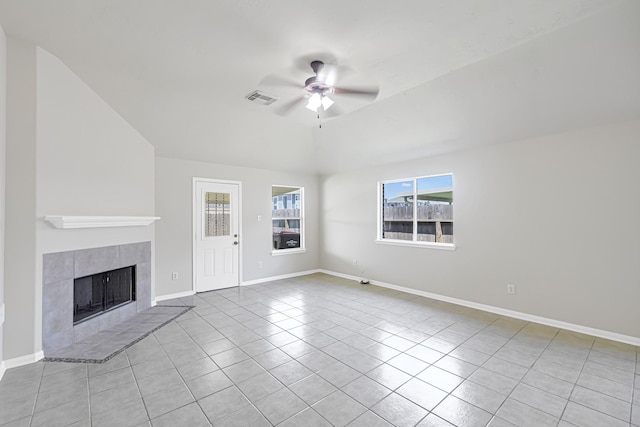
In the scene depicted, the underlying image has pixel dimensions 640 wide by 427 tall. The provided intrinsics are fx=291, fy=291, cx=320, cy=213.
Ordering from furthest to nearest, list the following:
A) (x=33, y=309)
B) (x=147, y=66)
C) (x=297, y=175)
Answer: (x=297, y=175) < (x=147, y=66) < (x=33, y=309)

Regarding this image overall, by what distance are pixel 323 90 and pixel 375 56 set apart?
0.66 m

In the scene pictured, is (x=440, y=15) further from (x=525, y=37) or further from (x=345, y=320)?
(x=345, y=320)

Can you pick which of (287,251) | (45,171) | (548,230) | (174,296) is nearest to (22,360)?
(45,171)

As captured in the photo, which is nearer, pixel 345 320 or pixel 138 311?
pixel 345 320

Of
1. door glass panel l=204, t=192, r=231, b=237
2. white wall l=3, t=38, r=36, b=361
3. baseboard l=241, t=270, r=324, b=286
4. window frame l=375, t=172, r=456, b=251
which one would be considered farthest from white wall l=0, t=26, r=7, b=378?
window frame l=375, t=172, r=456, b=251

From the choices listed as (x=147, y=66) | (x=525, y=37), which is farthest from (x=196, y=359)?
(x=525, y=37)

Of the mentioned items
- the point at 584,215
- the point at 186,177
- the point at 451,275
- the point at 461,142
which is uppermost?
the point at 461,142

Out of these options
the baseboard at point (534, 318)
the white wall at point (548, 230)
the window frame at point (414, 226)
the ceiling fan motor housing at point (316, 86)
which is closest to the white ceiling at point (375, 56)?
the ceiling fan motor housing at point (316, 86)

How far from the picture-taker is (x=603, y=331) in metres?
3.31

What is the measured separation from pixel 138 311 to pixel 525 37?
5531 mm

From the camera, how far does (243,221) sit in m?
5.78

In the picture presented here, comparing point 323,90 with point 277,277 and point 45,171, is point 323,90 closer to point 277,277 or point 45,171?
point 45,171

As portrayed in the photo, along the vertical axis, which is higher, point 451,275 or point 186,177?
point 186,177

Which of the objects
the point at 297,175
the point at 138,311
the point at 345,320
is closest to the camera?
the point at 345,320
